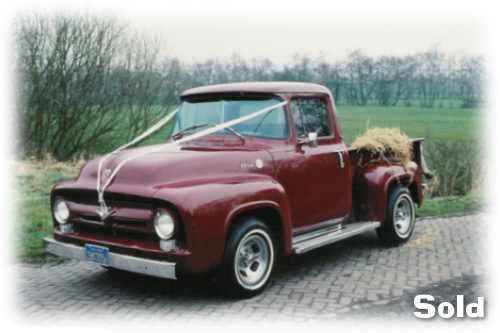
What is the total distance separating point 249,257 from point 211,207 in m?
0.80

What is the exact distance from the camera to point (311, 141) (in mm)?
6133

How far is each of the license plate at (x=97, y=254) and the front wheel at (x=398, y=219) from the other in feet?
13.0

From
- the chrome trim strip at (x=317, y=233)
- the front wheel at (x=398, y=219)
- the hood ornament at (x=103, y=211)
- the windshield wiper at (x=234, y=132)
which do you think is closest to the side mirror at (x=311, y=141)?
the windshield wiper at (x=234, y=132)

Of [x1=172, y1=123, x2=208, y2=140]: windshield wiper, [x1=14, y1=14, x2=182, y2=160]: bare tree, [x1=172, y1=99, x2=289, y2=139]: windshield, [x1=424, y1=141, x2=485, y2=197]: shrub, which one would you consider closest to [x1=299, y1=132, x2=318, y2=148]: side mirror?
[x1=172, y1=99, x2=289, y2=139]: windshield

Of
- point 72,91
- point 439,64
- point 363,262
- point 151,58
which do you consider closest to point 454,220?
point 363,262

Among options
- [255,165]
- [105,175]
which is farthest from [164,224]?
[255,165]

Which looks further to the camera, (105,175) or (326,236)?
(326,236)

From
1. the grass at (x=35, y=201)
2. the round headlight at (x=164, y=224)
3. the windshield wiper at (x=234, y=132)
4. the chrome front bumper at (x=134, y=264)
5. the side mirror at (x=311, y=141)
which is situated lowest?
the grass at (x=35, y=201)

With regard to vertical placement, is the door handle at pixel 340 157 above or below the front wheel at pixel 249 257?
above

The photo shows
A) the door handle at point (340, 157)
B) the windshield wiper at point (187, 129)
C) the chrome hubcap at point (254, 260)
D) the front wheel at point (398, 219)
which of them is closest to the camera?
the chrome hubcap at point (254, 260)

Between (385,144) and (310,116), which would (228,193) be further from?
(385,144)

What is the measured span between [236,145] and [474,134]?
38.2 ft

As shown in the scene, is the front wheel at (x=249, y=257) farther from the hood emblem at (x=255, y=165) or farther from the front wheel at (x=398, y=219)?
the front wheel at (x=398, y=219)

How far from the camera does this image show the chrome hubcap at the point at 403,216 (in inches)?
299
